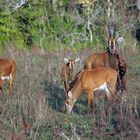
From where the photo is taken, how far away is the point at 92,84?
39.9 ft

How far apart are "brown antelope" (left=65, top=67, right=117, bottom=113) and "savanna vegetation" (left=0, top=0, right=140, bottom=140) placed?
22cm

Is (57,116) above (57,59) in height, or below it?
above

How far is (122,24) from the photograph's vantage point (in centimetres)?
2614

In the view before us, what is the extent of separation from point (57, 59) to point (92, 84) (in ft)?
28.4

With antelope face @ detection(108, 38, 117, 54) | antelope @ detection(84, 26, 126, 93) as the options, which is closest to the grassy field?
antelope @ detection(84, 26, 126, 93)

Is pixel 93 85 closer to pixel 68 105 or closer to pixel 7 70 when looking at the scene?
pixel 68 105

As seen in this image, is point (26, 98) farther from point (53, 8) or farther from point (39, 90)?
point (53, 8)

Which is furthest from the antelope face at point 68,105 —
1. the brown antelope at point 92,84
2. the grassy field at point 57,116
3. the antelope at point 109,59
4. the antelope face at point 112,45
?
the antelope face at point 112,45

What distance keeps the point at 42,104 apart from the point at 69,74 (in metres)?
3.54

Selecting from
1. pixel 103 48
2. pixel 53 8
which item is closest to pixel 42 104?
pixel 103 48

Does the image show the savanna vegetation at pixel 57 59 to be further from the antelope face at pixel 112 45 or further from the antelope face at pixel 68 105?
the antelope face at pixel 112 45

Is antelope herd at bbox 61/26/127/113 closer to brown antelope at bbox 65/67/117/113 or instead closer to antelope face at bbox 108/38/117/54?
brown antelope at bbox 65/67/117/113

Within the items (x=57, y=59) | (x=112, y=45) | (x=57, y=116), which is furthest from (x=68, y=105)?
(x=57, y=59)

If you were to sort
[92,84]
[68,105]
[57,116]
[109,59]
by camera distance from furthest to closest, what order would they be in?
[109,59] < [92,84] < [68,105] < [57,116]
